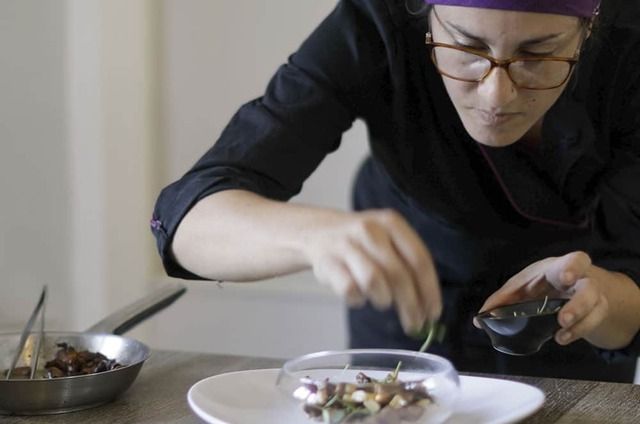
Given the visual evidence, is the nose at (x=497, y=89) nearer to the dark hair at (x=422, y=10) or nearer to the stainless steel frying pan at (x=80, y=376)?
the dark hair at (x=422, y=10)

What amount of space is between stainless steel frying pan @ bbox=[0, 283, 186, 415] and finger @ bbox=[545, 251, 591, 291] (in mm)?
397

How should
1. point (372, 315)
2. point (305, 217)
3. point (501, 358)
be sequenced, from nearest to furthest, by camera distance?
point (305, 217), point (501, 358), point (372, 315)

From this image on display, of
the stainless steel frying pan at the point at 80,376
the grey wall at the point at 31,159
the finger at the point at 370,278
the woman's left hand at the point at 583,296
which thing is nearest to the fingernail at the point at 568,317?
the woman's left hand at the point at 583,296

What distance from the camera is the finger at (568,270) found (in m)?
0.98

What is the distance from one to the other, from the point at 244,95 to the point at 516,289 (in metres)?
1.23

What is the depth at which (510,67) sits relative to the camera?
0.98 m

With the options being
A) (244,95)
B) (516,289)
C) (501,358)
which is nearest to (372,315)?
(501,358)

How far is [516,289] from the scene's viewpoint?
3.31 ft

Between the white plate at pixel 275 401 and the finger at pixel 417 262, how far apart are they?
0.39 ft

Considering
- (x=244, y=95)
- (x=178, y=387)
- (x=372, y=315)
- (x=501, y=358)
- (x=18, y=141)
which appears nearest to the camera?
(x=178, y=387)

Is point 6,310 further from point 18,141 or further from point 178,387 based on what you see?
point 178,387

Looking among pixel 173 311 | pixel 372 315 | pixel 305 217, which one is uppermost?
pixel 305 217

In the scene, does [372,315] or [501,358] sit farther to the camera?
[372,315]

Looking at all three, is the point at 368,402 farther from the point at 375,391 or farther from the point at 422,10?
the point at 422,10
